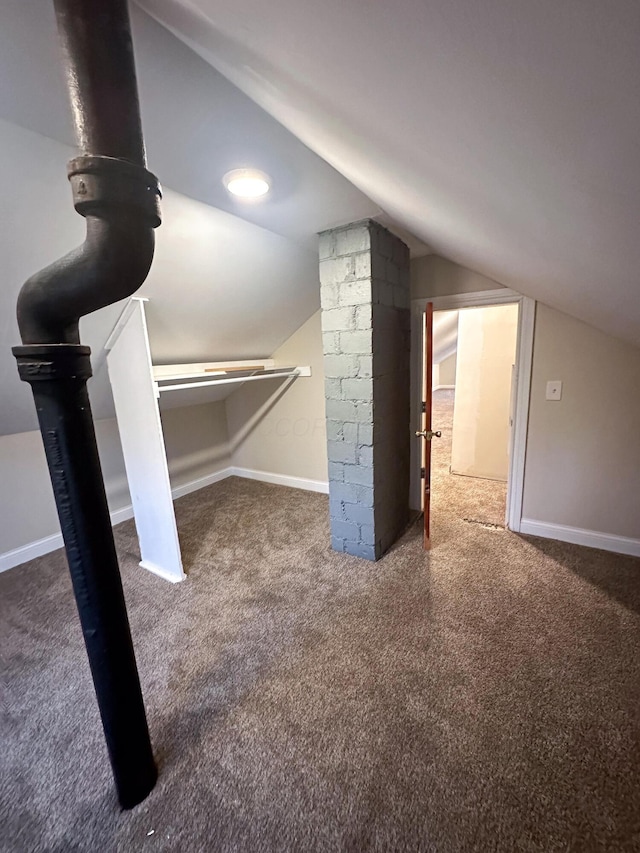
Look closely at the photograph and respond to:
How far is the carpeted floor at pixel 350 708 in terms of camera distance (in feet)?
3.60

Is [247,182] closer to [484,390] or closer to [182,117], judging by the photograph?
[182,117]

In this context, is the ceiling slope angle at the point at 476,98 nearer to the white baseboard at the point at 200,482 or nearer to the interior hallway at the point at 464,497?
the interior hallway at the point at 464,497

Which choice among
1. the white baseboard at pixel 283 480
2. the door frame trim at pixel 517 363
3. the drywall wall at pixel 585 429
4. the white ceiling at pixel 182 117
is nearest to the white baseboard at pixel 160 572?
the white baseboard at pixel 283 480

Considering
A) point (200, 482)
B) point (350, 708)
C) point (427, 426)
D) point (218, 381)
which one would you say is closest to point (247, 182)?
point (218, 381)

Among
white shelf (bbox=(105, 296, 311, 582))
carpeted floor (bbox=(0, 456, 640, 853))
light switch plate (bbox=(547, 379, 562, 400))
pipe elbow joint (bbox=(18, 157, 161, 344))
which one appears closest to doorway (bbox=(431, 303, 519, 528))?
light switch plate (bbox=(547, 379, 562, 400))

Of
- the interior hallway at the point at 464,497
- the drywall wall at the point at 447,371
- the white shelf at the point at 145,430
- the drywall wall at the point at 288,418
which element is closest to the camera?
the white shelf at the point at 145,430

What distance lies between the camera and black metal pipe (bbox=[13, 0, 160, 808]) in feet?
2.57

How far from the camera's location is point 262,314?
9.52 feet

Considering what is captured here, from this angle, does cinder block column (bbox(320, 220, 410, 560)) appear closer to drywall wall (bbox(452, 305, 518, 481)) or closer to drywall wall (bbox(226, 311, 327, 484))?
drywall wall (bbox(226, 311, 327, 484))

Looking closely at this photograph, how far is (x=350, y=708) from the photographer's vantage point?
1440 mm

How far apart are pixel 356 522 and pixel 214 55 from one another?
7.35 feet

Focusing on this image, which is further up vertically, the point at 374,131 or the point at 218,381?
the point at 374,131

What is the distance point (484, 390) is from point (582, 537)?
1.58 meters

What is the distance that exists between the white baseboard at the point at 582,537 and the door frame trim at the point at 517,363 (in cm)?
9
